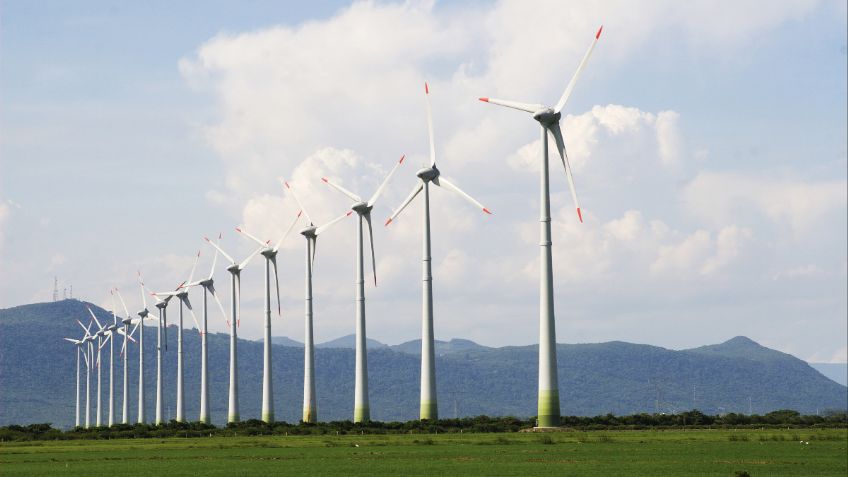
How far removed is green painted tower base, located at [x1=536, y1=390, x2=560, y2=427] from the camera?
106375 mm

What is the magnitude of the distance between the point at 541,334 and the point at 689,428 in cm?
1974

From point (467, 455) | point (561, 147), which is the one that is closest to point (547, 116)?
point (561, 147)

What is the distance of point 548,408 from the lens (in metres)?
107

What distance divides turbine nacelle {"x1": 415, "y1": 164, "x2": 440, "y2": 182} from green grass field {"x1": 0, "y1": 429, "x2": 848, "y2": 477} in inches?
1314

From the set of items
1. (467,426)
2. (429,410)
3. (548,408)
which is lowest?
(467,426)

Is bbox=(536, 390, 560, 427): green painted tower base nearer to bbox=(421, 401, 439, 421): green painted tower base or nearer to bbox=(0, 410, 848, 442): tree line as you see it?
bbox=(0, 410, 848, 442): tree line

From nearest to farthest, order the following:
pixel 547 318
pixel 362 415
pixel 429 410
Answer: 1. pixel 547 318
2. pixel 429 410
3. pixel 362 415

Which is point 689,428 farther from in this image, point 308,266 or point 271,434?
point 308,266

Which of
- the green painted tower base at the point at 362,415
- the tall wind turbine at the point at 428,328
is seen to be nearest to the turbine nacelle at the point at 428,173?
the tall wind turbine at the point at 428,328

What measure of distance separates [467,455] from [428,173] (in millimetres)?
58455

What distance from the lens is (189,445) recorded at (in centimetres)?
10125

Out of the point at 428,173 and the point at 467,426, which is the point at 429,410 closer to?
the point at 467,426

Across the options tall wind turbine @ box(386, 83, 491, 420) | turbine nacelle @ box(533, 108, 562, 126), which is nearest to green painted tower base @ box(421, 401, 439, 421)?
tall wind turbine @ box(386, 83, 491, 420)

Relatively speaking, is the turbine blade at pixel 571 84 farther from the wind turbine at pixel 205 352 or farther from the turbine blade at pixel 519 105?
the wind turbine at pixel 205 352
